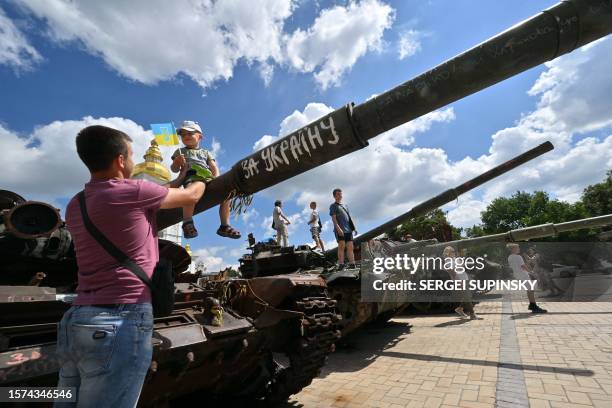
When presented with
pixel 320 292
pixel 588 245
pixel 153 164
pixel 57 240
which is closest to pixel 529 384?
pixel 320 292

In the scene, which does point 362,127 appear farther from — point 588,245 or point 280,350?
point 588,245

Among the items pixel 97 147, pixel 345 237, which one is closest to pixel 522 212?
pixel 345 237

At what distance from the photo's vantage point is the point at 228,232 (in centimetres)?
342

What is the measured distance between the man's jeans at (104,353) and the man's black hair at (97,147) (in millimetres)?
660

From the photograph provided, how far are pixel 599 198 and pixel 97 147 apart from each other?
51061mm

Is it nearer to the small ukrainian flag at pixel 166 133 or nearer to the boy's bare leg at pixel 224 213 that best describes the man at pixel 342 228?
the small ukrainian flag at pixel 166 133

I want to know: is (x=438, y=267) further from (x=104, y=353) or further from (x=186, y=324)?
(x=104, y=353)

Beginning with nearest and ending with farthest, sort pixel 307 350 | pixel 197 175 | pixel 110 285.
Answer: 1. pixel 110 285
2. pixel 197 175
3. pixel 307 350

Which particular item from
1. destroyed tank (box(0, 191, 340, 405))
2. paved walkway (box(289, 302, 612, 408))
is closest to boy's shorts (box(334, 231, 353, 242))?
paved walkway (box(289, 302, 612, 408))

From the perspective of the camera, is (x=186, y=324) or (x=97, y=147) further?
(x=186, y=324)

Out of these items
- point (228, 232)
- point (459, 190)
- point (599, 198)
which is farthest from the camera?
point (599, 198)

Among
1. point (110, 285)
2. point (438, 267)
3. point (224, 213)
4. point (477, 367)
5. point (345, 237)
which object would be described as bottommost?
point (477, 367)

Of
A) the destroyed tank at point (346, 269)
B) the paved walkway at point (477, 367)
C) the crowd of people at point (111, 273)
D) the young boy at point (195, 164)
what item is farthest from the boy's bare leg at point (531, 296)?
the crowd of people at point (111, 273)

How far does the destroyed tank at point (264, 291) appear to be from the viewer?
1.99m
